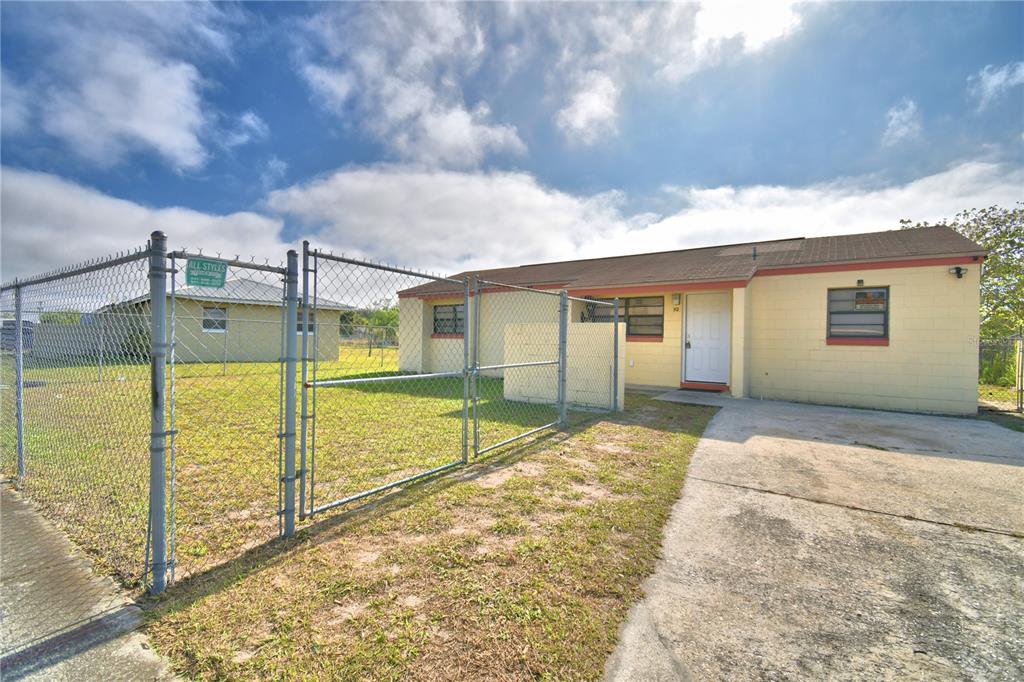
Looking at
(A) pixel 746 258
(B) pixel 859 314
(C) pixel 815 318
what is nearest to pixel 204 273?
(C) pixel 815 318

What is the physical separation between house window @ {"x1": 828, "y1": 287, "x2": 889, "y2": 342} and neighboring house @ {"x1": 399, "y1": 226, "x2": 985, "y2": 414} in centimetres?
2

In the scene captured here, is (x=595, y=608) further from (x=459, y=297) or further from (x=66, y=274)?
(x=459, y=297)

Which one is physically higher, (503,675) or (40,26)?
(40,26)

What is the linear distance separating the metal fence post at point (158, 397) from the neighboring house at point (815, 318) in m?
7.55

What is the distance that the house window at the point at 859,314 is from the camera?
8.93 meters

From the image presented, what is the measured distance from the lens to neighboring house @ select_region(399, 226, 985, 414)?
828cm

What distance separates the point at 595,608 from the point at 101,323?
443cm

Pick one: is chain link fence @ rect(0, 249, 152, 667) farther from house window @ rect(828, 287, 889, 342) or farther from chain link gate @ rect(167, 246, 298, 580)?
house window @ rect(828, 287, 889, 342)

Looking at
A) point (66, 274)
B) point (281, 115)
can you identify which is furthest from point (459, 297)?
point (66, 274)

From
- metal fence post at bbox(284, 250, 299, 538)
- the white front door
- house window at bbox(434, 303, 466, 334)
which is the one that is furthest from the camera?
house window at bbox(434, 303, 466, 334)

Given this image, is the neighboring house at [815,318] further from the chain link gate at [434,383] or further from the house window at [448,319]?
the house window at [448,319]

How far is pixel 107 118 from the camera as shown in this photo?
23.6ft

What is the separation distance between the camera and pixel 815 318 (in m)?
9.49

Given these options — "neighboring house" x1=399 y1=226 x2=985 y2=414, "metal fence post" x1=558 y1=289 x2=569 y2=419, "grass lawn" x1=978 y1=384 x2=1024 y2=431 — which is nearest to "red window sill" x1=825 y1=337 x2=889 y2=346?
"neighboring house" x1=399 y1=226 x2=985 y2=414
